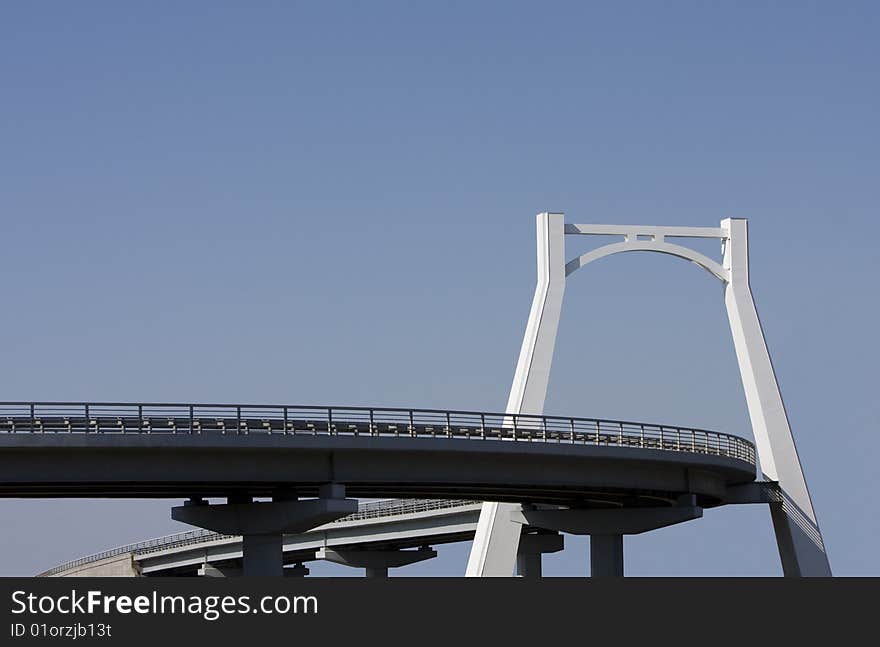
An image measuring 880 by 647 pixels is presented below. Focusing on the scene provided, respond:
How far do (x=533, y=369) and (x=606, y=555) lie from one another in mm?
9357

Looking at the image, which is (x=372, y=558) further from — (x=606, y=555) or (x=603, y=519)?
(x=606, y=555)

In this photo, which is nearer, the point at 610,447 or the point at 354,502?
the point at 354,502

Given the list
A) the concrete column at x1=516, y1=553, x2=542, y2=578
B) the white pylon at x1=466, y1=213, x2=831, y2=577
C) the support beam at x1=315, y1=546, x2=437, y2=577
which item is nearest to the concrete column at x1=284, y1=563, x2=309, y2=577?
the support beam at x1=315, y1=546, x2=437, y2=577

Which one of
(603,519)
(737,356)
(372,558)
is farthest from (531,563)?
(603,519)

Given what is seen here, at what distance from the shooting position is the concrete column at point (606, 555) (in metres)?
86.6

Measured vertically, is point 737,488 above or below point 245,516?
above

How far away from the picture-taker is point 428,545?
123938 mm

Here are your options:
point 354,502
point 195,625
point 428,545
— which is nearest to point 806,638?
point 195,625

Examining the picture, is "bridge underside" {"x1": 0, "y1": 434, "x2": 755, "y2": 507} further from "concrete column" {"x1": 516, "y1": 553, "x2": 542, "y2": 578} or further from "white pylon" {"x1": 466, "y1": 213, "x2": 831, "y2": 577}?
"concrete column" {"x1": 516, "y1": 553, "x2": 542, "y2": 578}

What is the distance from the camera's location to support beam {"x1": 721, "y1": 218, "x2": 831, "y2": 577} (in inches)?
3674

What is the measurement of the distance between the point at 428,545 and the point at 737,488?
1374 inches

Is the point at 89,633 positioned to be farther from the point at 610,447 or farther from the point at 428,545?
the point at 428,545

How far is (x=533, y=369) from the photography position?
88688mm

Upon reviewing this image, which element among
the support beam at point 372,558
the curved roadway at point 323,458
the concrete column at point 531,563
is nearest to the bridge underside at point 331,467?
the curved roadway at point 323,458
